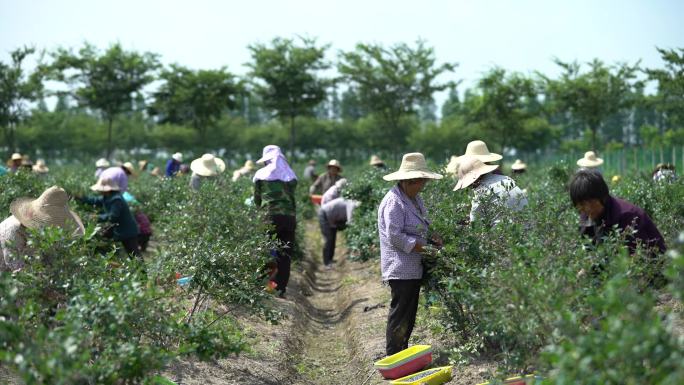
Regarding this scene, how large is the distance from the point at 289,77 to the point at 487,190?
2775 centimetres

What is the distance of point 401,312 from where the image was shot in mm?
6453

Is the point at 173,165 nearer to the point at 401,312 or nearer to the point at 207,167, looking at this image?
the point at 207,167

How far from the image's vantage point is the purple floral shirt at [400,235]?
628 cm

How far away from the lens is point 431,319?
26.3ft

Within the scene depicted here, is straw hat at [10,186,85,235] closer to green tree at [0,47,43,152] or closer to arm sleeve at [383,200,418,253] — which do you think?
arm sleeve at [383,200,418,253]

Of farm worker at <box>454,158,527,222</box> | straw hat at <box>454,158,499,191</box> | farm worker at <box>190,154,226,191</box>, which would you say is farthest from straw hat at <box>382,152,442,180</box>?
farm worker at <box>190,154,226,191</box>

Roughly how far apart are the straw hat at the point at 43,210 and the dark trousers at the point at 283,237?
3.29 meters

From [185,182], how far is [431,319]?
7.28 metres

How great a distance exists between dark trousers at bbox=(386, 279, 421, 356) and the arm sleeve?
0.30m

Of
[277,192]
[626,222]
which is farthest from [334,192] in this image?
[626,222]

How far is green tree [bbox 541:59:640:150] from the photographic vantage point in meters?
28.5

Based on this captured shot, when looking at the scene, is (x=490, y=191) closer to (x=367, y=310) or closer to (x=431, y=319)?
(x=431, y=319)

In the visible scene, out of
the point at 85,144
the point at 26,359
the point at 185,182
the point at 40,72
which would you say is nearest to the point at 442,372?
the point at 26,359

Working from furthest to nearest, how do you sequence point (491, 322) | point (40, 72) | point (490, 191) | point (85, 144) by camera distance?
1. point (85, 144)
2. point (40, 72)
3. point (490, 191)
4. point (491, 322)
